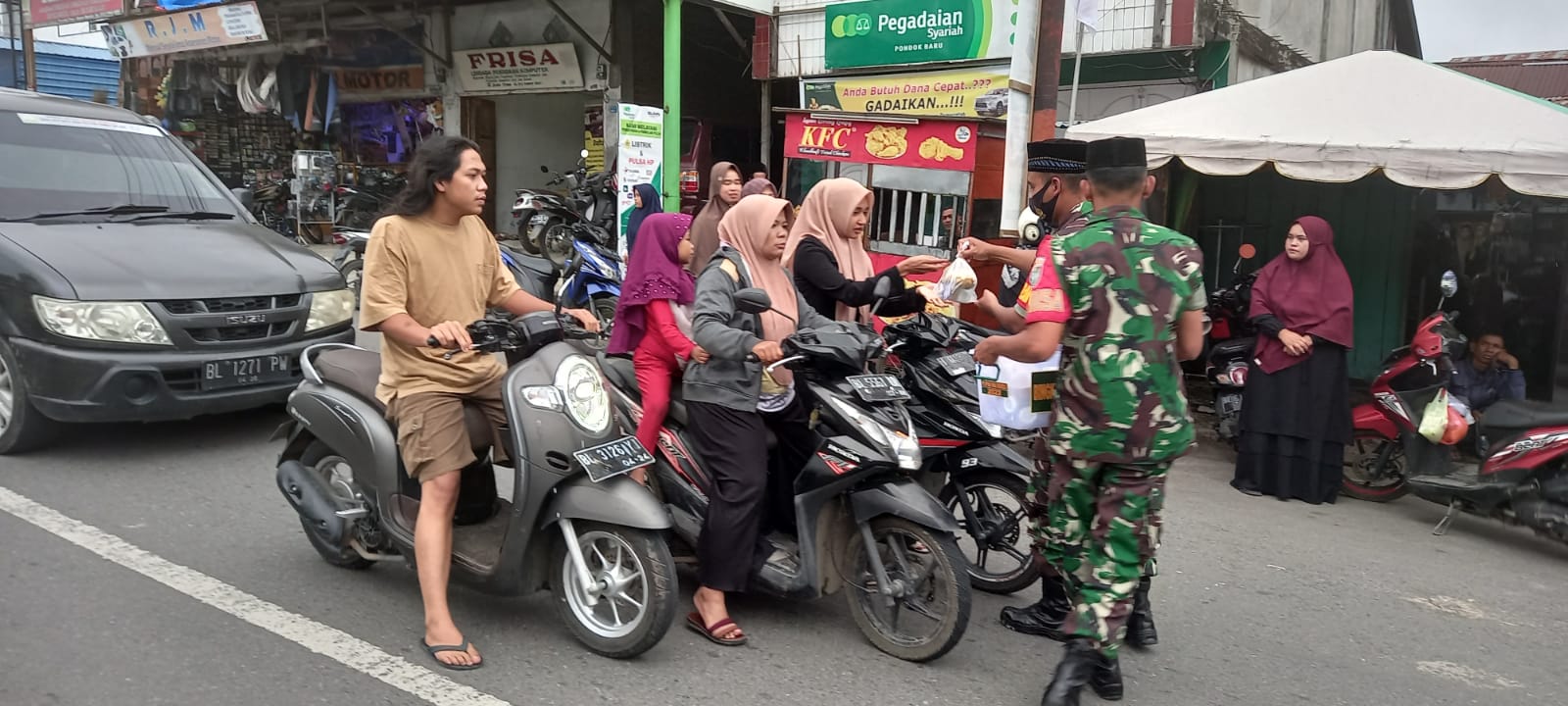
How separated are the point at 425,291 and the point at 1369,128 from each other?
5.73 meters

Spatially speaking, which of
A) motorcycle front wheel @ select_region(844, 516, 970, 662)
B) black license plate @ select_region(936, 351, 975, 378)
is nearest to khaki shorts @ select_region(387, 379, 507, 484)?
motorcycle front wheel @ select_region(844, 516, 970, 662)

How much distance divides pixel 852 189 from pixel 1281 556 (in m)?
2.63

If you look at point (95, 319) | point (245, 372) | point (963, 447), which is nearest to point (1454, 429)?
point (963, 447)

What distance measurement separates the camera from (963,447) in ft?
12.9

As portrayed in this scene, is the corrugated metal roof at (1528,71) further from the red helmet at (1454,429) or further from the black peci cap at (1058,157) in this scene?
the black peci cap at (1058,157)

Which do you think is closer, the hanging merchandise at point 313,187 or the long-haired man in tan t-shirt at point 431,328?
the long-haired man in tan t-shirt at point 431,328

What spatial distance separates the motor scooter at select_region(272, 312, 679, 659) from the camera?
3.25m

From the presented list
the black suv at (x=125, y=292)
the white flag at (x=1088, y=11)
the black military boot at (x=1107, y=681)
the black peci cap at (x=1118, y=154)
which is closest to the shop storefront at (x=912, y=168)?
the white flag at (x=1088, y=11)

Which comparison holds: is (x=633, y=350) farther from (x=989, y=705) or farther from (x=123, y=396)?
(x=123, y=396)

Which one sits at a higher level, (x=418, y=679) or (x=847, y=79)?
(x=847, y=79)

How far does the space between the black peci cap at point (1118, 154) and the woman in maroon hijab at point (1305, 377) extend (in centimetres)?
327

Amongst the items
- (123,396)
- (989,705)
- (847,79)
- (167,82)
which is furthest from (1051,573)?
(167,82)

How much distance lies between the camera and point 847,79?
460 inches

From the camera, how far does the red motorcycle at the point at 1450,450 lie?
4980 millimetres
